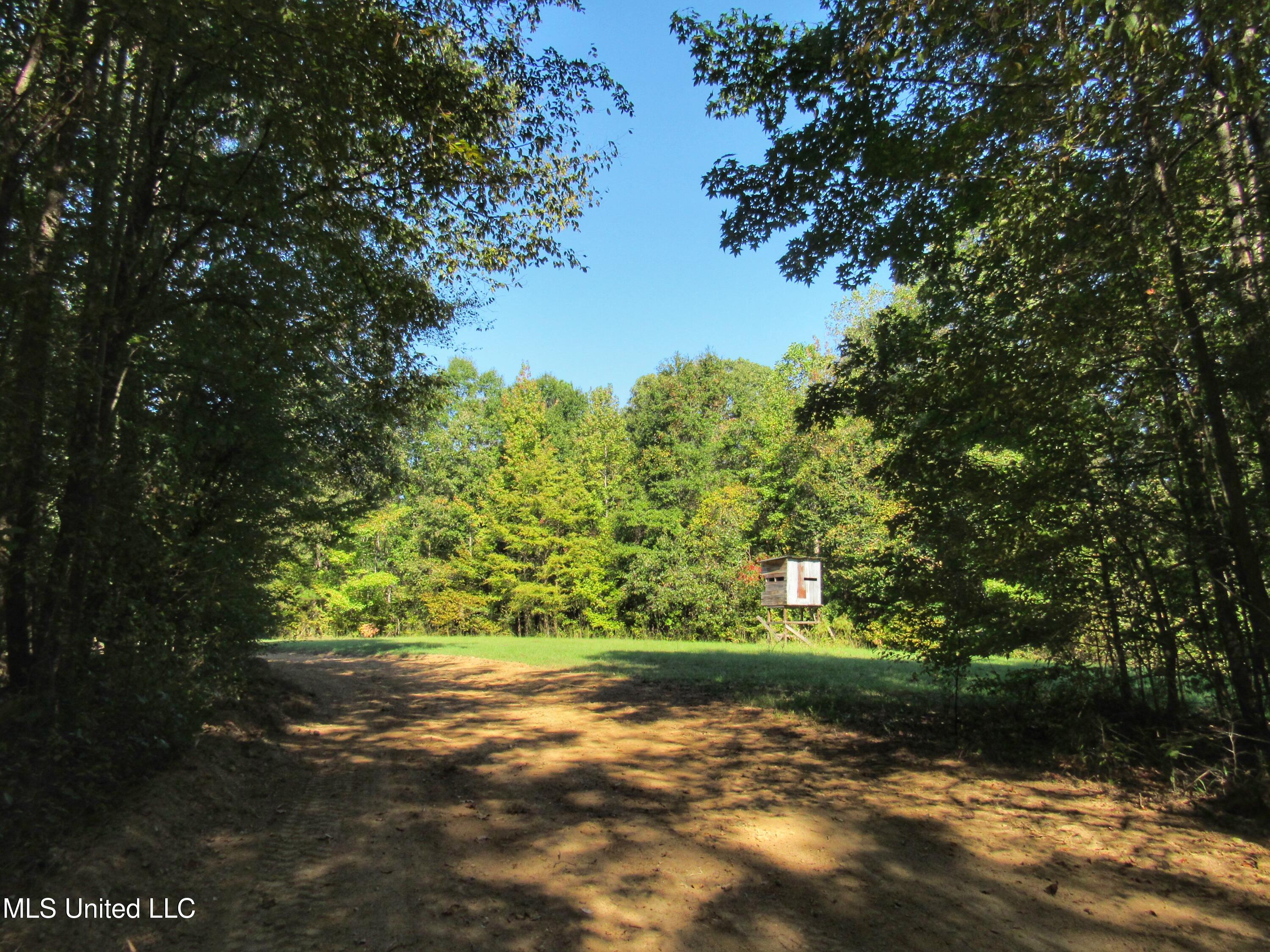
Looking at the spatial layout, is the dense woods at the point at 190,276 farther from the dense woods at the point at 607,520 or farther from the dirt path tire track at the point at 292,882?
the dense woods at the point at 607,520

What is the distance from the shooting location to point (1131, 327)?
564 cm

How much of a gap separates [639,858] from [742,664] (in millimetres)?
11582

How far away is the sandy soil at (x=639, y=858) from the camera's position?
333 centimetres

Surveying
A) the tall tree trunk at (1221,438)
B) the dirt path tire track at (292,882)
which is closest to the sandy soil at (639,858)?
the dirt path tire track at (292,882)

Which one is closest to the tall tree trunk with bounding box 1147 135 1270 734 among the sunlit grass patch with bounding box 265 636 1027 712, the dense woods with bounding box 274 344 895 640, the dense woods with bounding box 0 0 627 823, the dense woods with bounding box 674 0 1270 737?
the dense woods with bounding box 674 0 1270 737

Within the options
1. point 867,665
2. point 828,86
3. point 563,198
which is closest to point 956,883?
point 828,86

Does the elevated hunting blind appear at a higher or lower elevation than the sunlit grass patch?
higher

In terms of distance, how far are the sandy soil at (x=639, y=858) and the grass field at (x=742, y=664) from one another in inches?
93.0

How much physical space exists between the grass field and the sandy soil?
7.75 feet

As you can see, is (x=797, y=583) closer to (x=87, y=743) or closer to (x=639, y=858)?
(x=639, y=858)

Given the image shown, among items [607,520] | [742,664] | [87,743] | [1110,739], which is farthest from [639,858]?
[607,520]

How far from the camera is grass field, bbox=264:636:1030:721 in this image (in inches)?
388

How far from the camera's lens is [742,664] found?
15383 millimetres

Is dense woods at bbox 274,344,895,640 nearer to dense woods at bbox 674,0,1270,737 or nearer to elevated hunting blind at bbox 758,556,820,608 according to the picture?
elevated hunting blind at bbox 758,556,820,608
